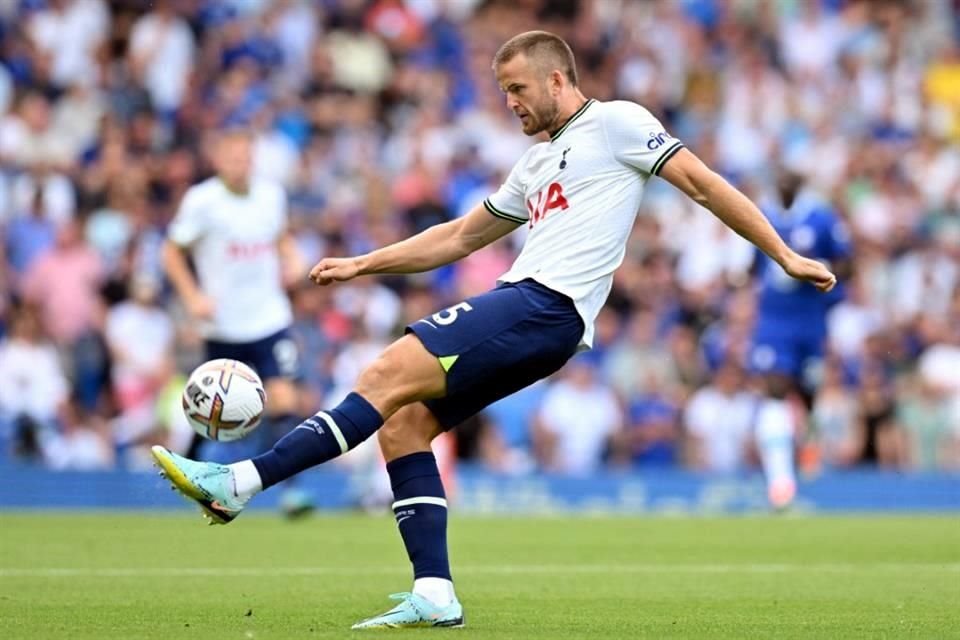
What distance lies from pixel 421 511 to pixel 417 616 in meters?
0.42

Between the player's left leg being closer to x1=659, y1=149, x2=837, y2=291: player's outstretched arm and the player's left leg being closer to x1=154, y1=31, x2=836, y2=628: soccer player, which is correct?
x1=154, y1=31, x2=836, y2=628: soccer player

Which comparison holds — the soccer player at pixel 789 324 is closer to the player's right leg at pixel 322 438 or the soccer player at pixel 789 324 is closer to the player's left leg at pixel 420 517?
the player's left leg at pixel 420 517

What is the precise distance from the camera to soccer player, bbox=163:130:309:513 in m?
13.9

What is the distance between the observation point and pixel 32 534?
12.8 meters

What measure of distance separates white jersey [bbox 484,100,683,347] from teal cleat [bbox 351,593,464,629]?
1187 mm

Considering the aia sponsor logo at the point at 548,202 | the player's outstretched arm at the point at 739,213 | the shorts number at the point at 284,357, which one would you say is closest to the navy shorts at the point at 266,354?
the shorts number at the point at 284,357

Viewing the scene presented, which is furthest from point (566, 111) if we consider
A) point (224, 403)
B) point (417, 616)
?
point (417, 616)

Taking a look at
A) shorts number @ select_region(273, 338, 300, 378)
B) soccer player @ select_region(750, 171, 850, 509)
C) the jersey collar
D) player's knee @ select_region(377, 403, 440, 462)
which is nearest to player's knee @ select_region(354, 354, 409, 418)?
player's knee @ select_region(377, 403, 440, 462)

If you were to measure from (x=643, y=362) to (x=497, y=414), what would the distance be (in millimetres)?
1691

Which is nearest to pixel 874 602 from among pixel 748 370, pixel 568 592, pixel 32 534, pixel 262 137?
pixel 568 592

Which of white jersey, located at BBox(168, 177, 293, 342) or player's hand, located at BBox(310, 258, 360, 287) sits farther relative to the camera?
white jersey, located at BBox(168, 177, 293, 342)

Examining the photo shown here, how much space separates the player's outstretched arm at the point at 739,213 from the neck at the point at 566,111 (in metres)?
0.50

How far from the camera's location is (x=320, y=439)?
675 cm

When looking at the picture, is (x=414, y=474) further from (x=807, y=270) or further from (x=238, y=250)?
(x=238, y=250)
